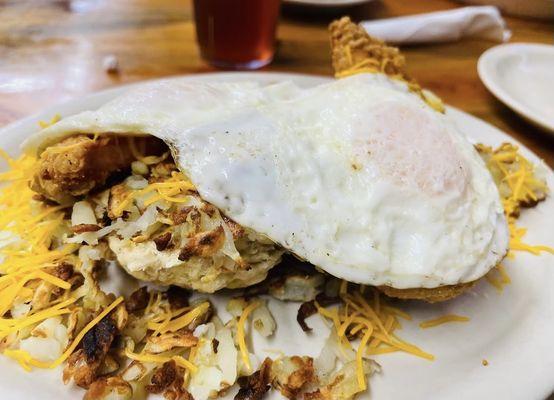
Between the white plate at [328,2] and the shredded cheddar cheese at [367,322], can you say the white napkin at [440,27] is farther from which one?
the shredded cheddar cheese at [367,322]

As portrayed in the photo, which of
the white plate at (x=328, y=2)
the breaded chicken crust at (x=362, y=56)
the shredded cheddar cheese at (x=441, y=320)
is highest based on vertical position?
the breaded chicken crust at (x=362, y=56)

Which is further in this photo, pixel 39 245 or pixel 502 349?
pixel 39 245

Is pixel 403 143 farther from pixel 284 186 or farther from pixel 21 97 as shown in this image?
pixel 21 97

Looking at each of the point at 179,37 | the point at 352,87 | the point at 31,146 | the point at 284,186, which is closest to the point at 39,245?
the point at 31,146

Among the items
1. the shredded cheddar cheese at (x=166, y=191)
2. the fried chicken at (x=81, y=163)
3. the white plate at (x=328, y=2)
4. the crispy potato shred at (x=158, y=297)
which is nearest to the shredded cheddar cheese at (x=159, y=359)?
the crispy potato shred at (x=158, y=297)

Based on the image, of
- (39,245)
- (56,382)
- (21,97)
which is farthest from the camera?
(21,97)

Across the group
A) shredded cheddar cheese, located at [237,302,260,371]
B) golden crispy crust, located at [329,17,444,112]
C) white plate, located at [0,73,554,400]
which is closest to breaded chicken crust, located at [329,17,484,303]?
golden crispy crust, located at [329,17,444,112]
